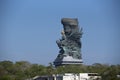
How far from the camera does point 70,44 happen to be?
11350cm

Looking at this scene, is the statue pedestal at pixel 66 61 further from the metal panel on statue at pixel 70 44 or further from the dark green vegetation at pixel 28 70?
the dark green vegetation at pixel 28 70

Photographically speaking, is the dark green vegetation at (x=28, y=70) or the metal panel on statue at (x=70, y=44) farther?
the metal panel on statue at (x=70, y=44)

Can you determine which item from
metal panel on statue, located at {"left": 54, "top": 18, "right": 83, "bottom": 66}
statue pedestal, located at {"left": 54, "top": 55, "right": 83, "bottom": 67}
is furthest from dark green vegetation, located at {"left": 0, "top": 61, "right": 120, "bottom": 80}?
metal panel on statue, located at {"left": 54, "top": 18, "right": 83, "bottom": 66}

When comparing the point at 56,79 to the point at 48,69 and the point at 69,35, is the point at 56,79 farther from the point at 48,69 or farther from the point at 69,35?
the point at 69,35

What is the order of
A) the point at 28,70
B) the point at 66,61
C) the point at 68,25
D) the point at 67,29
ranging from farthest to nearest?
the point at 67,29
the point at 68,25
the point at 66,61
the point at 28,70

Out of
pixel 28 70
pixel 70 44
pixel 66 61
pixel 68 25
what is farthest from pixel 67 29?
pixel 28 70

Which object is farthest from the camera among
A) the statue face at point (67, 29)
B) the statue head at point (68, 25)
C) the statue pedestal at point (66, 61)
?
the statue face at point (67, 29)

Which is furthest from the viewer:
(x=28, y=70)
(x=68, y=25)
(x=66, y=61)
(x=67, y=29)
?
(x=67, y=29)

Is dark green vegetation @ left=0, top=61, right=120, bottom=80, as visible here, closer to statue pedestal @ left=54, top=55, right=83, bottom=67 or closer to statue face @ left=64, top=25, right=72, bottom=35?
statue pedestal @ left=54, top=55, right=83, bottom=67

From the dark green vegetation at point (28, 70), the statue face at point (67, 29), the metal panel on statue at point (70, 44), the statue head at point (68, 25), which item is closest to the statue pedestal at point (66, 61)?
the metal panel on statue at point (70, 44)

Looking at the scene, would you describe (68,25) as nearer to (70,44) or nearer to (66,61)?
(70,44)

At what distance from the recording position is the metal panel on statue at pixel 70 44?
11125cm

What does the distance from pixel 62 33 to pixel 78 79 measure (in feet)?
142

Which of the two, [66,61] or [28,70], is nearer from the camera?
[28,70]
